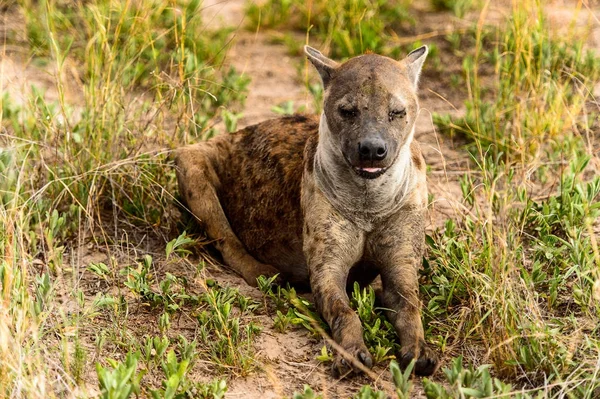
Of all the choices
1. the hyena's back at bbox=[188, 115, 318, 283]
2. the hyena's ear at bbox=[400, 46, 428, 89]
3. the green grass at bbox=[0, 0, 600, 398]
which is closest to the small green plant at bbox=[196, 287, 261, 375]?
the green grass at bbox=[0, 0, 600, 398]


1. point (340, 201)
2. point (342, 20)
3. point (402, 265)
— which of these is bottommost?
point (402, 265)

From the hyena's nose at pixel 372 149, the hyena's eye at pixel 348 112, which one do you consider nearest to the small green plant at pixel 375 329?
the hyena's nose at pixel 372 149

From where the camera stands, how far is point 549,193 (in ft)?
18.5

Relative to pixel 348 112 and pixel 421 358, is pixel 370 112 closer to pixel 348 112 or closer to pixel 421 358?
pixel 348 112

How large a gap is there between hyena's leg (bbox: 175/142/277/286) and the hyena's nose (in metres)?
1.15

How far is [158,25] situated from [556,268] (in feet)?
13.3

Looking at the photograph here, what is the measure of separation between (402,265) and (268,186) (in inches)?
39.6

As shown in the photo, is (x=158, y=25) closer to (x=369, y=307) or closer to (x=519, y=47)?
(x=519, y=47)

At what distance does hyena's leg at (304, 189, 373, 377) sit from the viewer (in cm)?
463

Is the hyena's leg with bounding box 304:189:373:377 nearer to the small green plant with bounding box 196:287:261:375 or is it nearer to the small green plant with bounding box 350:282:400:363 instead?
the small green plant with bounding box 350:282:400:363

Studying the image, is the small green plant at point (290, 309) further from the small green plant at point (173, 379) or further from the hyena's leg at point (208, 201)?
the small green plant at point (173, 379)

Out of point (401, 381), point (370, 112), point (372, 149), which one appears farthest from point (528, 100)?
point (401, 381)

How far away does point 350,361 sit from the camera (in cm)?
429

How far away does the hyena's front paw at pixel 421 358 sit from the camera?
4293 millimetres
